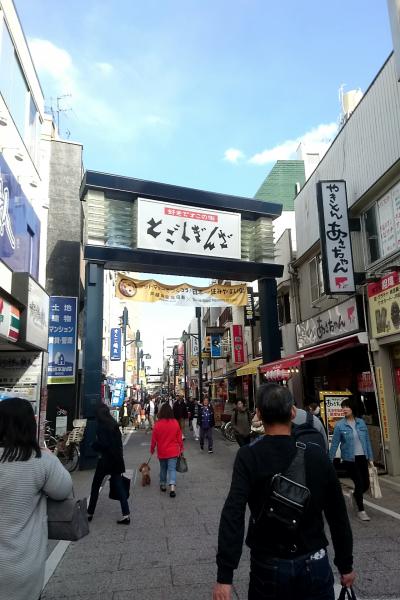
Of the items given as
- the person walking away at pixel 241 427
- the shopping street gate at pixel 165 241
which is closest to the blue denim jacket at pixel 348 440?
the person walking away at pixel 241 427

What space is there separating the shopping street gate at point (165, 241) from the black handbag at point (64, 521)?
9984 millimetres

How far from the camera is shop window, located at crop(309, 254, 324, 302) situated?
1551cm

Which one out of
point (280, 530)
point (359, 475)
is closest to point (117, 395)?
point (359, 475)

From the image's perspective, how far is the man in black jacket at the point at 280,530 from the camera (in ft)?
7.22

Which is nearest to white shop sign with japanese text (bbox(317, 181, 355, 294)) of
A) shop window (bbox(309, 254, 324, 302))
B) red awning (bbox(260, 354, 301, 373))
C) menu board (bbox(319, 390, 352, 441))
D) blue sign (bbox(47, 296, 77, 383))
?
red awning (bbox(260, 354, 301, 373))

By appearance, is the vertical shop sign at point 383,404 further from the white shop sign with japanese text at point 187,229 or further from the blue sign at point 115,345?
the blue sign at point 115,345

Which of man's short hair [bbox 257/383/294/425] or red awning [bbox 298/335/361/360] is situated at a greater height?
red awning [bbox 298/335/361/360]

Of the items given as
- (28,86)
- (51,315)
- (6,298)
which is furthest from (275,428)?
(51,315)

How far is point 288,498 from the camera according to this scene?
2.21m

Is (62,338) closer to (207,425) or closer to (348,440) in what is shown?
(207,425)

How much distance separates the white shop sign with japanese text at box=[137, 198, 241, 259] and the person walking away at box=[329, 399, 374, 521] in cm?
838

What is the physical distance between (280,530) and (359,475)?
529 centimetres

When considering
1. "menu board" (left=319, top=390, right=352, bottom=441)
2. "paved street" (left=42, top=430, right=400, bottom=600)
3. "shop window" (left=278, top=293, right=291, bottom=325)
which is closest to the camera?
"paved street" (left=42, top=430, right=400, bottom=600)

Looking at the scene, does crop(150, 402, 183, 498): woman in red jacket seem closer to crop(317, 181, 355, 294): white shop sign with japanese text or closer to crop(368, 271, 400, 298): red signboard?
crop(317, 181, 355, 294): white shop sign with japanese text
